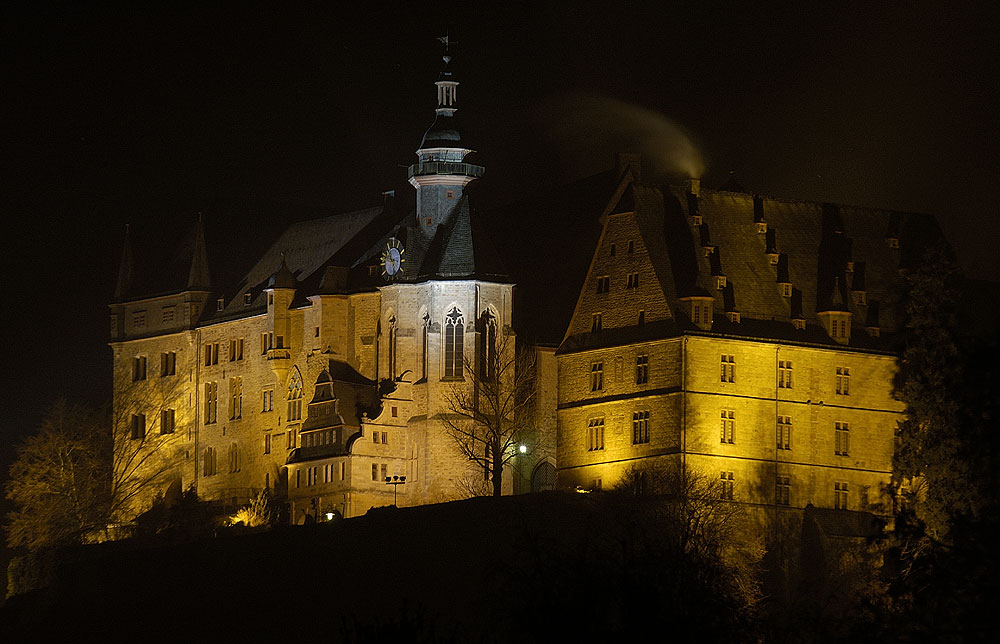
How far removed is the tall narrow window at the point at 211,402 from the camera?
127 meters

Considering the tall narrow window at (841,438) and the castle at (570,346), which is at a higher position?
the castle at (570,346)

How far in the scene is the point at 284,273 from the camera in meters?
122

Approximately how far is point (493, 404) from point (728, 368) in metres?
11.7

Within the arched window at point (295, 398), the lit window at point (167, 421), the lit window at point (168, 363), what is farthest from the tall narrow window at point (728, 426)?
the lit window at point (168, 363)

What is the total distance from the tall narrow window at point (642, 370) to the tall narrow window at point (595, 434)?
2556mm

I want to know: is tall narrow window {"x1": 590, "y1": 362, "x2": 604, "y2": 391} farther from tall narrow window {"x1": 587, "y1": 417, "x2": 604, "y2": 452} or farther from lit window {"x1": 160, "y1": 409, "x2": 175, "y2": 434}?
lit window {"x1": 160, "y1": 409, "x2": 175, "y2": 434}

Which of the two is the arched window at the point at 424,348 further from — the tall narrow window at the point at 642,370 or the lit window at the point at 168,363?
the lit window at the point at 168,363

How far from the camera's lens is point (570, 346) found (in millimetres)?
103688

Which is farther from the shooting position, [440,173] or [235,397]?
[235,397]

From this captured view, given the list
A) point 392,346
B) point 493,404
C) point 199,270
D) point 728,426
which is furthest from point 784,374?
point 199,270

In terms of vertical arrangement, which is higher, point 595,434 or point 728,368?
point 728,368

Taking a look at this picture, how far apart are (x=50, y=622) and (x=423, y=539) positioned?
16.2 m

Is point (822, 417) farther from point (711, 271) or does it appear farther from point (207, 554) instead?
point (207, 554)

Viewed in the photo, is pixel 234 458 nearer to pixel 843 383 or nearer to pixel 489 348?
pixel 489 348
